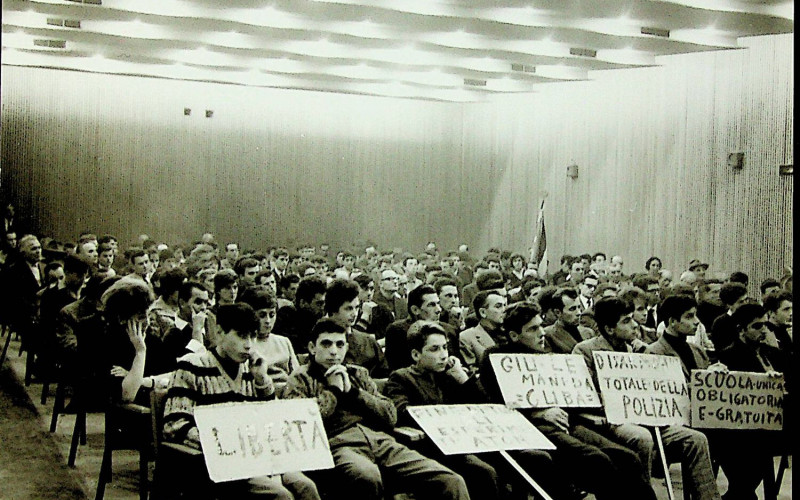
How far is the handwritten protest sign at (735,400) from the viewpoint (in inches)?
179

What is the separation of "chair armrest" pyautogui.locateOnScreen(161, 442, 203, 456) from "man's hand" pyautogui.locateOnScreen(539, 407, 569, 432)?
6.20 feet

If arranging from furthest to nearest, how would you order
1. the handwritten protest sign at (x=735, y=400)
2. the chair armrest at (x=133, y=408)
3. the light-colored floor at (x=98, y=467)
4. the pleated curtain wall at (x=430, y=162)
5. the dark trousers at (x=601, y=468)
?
the pleated curtain wall at (x=430, y=162)
the light-colored floor at (x=98, y=467)
the handwritten protest sign at (x=735, y=400)
the dark trousers at (x=601, y=468)
the chair armrest at (x=133, y=408)

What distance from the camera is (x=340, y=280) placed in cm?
591

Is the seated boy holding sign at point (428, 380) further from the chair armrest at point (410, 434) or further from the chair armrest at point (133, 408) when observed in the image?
the chair armrest at point (133, 408)

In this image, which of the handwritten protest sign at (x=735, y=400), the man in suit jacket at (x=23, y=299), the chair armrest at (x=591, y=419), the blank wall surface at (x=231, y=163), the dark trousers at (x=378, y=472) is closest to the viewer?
the dark trousers at (x=378, y=472)

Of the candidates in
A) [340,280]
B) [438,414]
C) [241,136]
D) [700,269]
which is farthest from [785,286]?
[241,136]

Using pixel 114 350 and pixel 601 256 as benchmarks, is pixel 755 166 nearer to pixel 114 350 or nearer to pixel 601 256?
pixel 601 256

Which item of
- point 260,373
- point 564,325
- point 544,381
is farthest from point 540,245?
point 260,373

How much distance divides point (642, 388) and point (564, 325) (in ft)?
6.00

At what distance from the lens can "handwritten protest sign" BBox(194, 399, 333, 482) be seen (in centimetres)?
342

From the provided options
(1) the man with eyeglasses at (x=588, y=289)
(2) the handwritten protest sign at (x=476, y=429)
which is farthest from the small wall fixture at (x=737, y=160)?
(2) the handwritten protest sign at (x=476, y=429)

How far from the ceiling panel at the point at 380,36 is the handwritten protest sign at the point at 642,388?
648cm

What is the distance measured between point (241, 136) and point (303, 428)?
15.7 m

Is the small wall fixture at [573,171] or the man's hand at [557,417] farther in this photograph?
the small wall fixture at [573,171]
